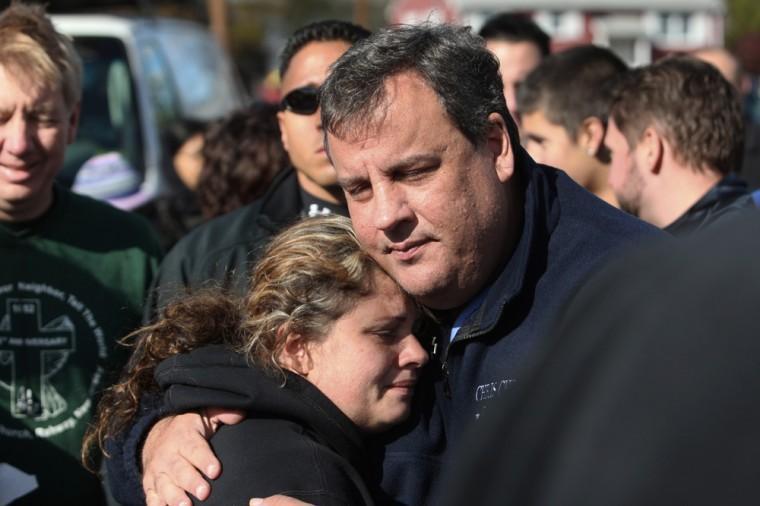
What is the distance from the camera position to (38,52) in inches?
150

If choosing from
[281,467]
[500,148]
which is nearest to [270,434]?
[281,467]

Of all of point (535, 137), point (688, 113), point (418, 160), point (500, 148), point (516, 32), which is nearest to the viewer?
point (418, 160)

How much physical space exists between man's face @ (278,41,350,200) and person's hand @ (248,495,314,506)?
176 centimetres

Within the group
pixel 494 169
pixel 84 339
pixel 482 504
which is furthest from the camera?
pixel 84 339

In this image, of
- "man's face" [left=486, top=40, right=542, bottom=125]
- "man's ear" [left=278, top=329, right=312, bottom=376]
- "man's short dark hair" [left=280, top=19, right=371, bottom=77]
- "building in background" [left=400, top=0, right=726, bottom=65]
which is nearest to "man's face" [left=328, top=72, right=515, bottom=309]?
"man's ear" [left=278, top=329, right=312, bottom=376]

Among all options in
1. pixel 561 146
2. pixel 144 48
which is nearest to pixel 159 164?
pixel 144 48

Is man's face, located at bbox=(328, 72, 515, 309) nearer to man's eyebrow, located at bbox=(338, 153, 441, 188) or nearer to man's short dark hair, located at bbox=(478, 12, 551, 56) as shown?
man's eyebrow, located at bbox=(338, 153, 441, 188)

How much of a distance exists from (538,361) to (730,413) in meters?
0.21

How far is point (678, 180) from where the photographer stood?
3975 mm

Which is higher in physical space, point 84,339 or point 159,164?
point 84,339

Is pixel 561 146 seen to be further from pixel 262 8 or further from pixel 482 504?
pixel 262 8

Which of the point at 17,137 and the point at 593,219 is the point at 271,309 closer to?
the point at 593,219

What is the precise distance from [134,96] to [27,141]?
182 inches

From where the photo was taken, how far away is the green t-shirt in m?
3.69
